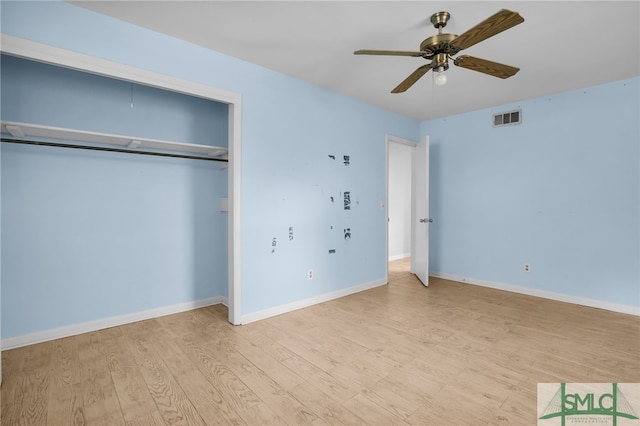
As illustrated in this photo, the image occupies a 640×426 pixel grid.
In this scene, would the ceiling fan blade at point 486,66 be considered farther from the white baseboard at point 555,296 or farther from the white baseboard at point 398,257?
the white baseboard at point 398,257

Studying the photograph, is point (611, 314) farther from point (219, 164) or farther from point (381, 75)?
point (219, 164)

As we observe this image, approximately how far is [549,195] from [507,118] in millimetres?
1164

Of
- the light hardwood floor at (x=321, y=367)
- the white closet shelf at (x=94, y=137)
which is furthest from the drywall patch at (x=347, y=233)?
the white closet shelf at (x=94, y=137)

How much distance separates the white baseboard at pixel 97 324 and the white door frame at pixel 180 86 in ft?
2.15

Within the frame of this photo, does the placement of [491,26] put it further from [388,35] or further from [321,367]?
[321,367]

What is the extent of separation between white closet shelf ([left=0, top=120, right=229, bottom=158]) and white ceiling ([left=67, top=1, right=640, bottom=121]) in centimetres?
91

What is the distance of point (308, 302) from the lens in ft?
11.7

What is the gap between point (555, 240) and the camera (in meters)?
3.87

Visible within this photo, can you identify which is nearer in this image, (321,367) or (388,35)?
(321,367)

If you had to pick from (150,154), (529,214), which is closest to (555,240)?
(529,214)

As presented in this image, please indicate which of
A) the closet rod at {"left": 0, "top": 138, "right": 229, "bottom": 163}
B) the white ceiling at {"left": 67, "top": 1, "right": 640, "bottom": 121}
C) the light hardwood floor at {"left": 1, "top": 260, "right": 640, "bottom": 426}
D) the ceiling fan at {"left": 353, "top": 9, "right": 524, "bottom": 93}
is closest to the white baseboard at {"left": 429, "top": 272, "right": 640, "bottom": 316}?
the light hardwood floor at {"left": 1, "top": 260, "right": 640, "bottom": 426}

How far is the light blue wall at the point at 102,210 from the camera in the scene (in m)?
2.53

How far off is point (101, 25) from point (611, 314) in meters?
5.41

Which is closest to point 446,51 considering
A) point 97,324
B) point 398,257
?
point 97,324
